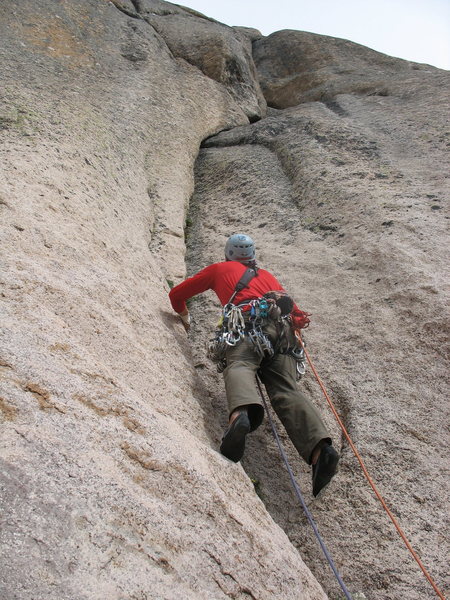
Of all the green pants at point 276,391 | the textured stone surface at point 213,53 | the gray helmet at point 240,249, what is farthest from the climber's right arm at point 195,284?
the textured stone surface at point 213,53

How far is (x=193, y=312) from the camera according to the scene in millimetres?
6461

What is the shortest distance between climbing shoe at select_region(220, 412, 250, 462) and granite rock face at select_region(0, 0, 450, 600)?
0.33 ft

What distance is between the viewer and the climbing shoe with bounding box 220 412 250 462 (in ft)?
12.6

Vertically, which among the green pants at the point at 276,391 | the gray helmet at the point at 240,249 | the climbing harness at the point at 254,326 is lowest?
the green pants at the point at 276,391

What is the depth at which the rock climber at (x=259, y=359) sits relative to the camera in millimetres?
4040

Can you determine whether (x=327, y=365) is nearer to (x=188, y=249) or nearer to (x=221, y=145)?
(x=188, y=249)

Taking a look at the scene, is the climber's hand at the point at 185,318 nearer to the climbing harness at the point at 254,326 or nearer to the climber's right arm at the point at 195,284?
the climber's right arm at the point at 195,284

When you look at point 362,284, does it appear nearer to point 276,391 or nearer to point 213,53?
point 276,391

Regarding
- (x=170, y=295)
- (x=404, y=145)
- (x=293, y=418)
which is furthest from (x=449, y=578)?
(x=404, y=145)

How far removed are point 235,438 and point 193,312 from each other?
2.79 metres

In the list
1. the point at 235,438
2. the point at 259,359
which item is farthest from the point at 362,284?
the point at 235,438

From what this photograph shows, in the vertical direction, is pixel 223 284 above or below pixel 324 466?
above

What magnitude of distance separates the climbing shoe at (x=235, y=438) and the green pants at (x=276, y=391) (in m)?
0.16

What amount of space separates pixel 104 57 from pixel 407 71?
7568mm
